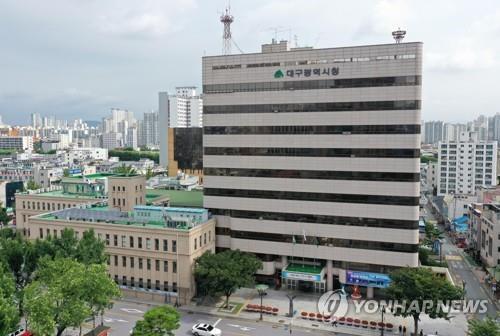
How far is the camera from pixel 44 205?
274ft

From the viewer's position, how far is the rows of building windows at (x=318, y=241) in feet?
174

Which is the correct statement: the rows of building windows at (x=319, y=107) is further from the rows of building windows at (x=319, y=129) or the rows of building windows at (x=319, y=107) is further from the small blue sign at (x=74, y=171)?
the small blue sign at (x=74, y=171)

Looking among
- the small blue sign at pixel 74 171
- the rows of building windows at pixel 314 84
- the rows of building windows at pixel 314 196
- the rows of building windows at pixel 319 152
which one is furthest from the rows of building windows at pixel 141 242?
the small blue sign at pixel 74 171

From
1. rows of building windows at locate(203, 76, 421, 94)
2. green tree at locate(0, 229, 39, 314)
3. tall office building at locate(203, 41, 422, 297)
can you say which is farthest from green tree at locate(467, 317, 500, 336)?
green tree at locate(0, 229, 39, 314)

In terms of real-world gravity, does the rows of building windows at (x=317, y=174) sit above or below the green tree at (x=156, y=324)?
above

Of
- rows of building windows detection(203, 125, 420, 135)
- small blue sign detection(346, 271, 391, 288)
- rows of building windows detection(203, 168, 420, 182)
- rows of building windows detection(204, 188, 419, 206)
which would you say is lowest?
small blue sign detection(346, 271, 391, 288)

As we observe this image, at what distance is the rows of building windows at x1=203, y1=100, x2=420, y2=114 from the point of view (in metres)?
52.2

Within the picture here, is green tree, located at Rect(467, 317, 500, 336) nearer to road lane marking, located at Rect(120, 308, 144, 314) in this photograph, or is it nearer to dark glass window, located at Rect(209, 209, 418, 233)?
dark glass window, located at Rect(209, 209, 418, 233)

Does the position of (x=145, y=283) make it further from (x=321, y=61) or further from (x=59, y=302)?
(x=321, y=61)

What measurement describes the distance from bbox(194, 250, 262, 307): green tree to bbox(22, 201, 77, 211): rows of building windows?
131 feet

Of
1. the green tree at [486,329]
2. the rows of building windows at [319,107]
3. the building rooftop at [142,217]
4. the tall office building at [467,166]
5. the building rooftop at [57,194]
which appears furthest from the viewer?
the tall office building at [467,166]

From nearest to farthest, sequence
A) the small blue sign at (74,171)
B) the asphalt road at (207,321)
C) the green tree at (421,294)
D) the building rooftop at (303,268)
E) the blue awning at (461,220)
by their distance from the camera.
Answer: the green tree at (421,294) < the asphalt road at (207,321) < the building rooftop at (303,268) < the blue awning at (461,220) < the small blue sign at (74,171)

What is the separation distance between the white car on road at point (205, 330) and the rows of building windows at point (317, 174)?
72.1 feet

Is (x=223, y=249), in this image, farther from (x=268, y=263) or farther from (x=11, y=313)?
(x=11, y=313)
